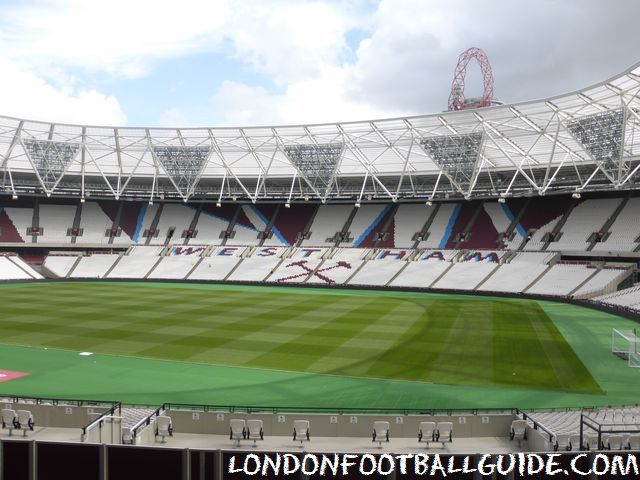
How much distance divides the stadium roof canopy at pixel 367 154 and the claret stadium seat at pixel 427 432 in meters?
36.1

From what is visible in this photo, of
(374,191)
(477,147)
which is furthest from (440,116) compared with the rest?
(374,191)

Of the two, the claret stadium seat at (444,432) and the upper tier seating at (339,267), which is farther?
the upper tier seating at (339,267)

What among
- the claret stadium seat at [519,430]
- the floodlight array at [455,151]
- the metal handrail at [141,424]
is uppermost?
the floodlight array at [455,151]

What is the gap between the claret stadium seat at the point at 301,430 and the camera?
1143cm

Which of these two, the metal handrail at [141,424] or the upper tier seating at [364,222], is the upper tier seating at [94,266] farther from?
the metal handrail at [141,424]

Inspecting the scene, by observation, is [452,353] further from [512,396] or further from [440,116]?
[440,116]

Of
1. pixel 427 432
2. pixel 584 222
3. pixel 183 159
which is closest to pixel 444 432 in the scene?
pixel 427 432

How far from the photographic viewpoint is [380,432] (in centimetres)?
1146

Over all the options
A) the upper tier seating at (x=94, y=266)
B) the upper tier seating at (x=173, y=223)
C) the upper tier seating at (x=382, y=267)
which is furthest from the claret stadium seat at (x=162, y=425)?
the upper tier seating at (x=173, y=223)

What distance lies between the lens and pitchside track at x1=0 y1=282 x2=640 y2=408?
19.1 metres

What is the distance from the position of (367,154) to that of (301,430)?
54.5 m

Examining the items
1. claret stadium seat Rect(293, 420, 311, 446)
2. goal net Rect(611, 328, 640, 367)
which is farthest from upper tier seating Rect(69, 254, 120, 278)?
claret stadium seat Rect(293, 420, 311, 446)

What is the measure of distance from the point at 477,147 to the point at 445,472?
48.6 m

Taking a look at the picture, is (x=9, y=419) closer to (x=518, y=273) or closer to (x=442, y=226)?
(x=518, y=273)
